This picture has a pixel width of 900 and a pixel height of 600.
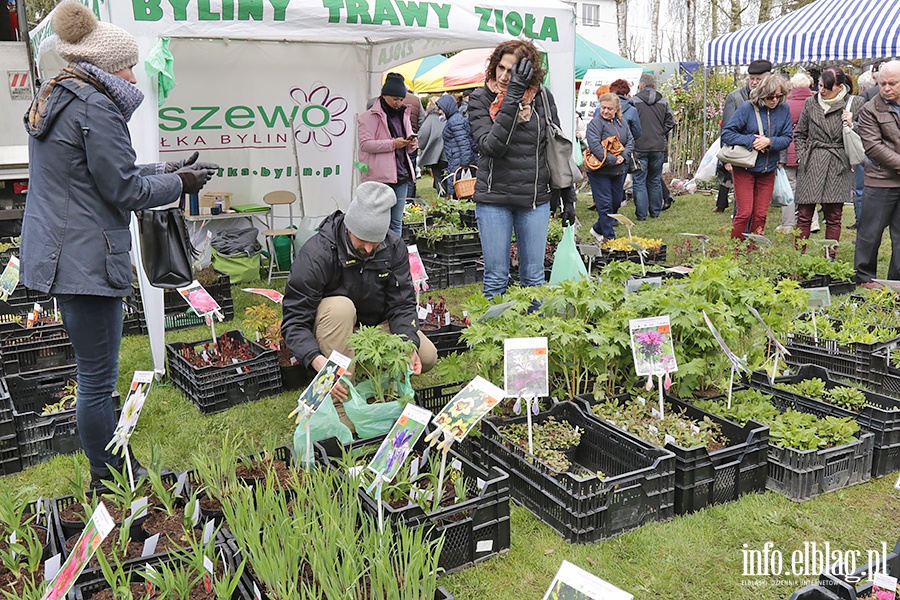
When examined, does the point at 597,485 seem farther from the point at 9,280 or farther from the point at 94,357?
the point at 9,280

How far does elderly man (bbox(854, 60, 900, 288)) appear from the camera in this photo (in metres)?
5.86

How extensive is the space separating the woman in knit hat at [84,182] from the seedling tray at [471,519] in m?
1.08

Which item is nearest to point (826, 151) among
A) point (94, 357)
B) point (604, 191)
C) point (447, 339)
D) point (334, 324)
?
point (604, 191)

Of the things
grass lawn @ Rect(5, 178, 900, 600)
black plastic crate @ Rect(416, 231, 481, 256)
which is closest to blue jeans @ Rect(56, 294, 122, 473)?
grass lawn @ Rect(5, 178, 900, 600)

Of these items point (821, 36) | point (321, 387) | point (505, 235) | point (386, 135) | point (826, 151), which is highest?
point (821, 36)

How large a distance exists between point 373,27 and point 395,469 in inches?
148

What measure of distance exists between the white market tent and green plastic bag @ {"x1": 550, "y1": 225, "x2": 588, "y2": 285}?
48.0 inches

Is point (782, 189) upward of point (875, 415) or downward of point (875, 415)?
upward

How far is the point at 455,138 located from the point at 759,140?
18.4ft

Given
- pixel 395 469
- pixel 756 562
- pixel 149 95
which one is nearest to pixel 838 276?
pixel 756 562

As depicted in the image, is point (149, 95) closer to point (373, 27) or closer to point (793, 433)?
point (373, 27)

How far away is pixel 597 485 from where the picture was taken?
295 centimetres

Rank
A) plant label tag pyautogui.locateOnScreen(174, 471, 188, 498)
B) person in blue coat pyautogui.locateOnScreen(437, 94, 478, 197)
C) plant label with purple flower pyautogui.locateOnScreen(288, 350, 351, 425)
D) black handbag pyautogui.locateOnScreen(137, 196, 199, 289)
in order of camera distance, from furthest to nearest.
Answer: person in blue coat pyautogui.locateOnScreen(437, 94, 478, 197) < black handbag pyautogui.locateOnScreen(137, 196, 199, 289) < plant label with purple flower pyautogui.locateOnScreen(288, 350, 351, 425) < plant label tag pyautogui.locateOnScreen(174, 471, 188, 498)

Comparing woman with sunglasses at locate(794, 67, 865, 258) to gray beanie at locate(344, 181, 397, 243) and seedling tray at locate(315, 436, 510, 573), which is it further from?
seedling tray at locate(315, 436, 510, 573)
